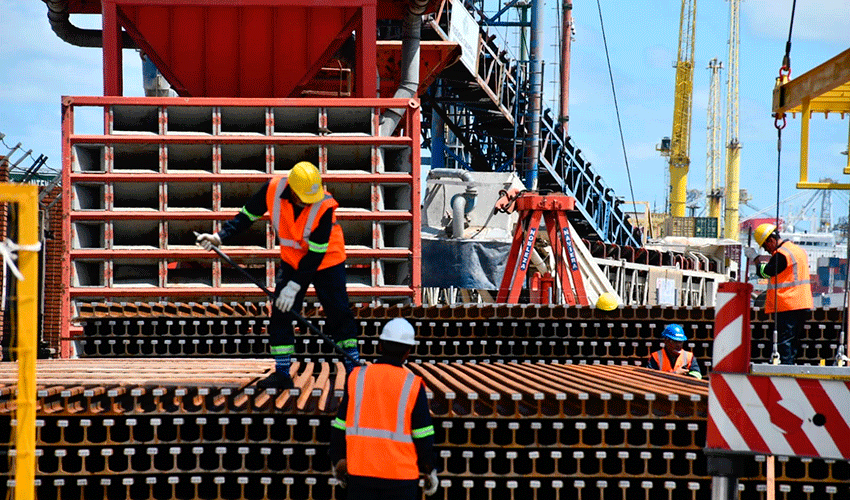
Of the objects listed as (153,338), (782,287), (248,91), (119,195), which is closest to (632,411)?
(782,287)

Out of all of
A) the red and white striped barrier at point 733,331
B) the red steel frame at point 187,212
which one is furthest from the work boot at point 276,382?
the red steel frame at point 187,212

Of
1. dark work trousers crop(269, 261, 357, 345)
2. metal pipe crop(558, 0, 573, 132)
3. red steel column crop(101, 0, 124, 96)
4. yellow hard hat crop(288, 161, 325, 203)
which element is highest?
metal pipe crop(558, 0, 573, 132)

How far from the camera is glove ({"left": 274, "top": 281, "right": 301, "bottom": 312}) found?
22.5 ft

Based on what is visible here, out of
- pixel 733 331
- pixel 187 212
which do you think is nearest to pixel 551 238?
pixel 187 212

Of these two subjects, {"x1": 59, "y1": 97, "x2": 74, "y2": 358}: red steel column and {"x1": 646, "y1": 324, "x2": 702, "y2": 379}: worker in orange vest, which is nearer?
{"x1": 646, "y1": 324, "x2": 702, "y2": 379}: worker in orange vest

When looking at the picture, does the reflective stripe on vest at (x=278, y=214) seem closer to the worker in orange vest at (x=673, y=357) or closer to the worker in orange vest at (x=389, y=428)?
the worker in orange vest at (x=389, y=428)

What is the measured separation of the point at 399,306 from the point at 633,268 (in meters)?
15.6

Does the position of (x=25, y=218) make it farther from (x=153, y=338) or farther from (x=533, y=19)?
(x=533, y=19)

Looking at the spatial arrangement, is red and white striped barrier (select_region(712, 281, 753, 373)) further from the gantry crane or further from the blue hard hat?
the gantry crane

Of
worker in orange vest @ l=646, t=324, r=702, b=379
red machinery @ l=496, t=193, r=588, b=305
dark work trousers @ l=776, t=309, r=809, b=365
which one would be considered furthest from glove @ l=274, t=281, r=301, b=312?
red machinery @ l=496, t=193, r=588, b=305

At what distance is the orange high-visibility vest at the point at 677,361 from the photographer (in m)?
9.57

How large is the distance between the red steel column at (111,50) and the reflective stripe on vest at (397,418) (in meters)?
8.31

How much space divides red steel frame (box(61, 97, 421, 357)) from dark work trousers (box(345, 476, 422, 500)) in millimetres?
5747

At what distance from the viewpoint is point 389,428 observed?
496cm
